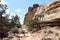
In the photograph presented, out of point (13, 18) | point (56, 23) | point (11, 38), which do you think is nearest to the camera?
point (56, 23)

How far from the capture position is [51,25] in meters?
26.8

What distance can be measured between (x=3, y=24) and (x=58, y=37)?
50.9ft

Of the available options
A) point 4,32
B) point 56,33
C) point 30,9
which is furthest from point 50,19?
point 30,9

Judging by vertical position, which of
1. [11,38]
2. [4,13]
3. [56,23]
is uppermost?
[4,13]

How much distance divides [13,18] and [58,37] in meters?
29.4

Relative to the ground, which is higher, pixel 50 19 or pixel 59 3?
pixel 59 3

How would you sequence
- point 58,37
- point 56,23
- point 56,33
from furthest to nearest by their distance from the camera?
1. point 56,23
2. point 56,33
3. point 58,37

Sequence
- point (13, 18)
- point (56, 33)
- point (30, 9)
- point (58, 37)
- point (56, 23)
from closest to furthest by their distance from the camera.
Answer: point (58, 37) < point (56, 33) < point (56, 23) < point (13, 18) < point (30, 9)

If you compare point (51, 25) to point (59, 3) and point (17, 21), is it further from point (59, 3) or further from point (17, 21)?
point (17, 21)

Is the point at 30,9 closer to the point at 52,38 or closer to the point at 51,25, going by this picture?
the point at 51,25

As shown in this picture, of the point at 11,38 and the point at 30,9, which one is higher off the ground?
the point at 30,9

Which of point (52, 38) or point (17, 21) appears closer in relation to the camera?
point (52, 38)

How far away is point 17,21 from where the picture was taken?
50156 millimetres

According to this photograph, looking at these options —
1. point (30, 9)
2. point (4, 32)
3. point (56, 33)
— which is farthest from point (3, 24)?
point (30, 9)
